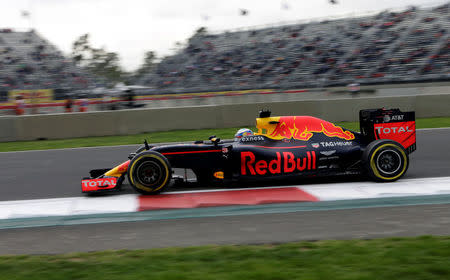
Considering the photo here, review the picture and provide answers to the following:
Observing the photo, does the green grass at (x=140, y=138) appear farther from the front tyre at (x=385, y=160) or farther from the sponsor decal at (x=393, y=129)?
the front tyre at (x=385, y=160)

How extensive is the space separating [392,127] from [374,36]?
2250cm

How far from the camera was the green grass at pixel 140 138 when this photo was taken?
1288cm

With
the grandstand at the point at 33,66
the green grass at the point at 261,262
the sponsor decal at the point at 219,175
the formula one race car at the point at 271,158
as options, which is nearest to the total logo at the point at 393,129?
the formula one race car at the point at 271,158

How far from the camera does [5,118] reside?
1429 cm

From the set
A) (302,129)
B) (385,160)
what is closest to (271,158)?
(302,129)

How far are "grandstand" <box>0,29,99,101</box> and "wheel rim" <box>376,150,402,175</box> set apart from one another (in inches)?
831

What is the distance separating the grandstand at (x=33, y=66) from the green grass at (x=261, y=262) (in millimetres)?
22534

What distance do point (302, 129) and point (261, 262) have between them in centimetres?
336

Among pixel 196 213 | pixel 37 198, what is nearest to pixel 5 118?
pixel 37 198

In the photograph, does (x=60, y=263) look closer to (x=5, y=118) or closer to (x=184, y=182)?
(x=184, y=182)

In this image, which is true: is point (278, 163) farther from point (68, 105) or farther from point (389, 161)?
point (68, 105)

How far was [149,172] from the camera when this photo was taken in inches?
255

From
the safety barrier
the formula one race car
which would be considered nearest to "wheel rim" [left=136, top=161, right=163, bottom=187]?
the formula one race car

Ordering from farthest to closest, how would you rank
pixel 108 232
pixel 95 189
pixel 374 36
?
1. pixel 374 36
2. pixel 95 189
3. pixel 108 232
